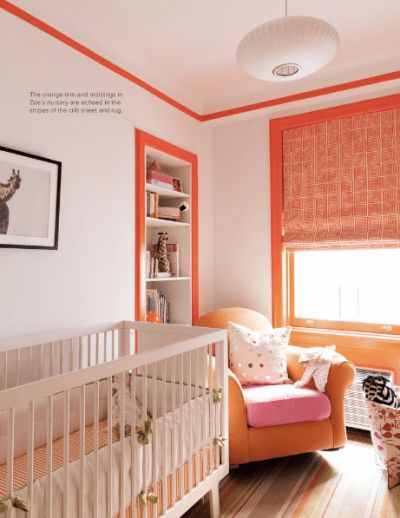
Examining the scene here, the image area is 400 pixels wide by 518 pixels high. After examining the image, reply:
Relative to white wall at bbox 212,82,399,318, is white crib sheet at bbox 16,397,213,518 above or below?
below

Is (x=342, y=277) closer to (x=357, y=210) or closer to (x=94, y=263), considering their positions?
(x=357, y=210)

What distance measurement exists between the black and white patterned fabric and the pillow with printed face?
485 millimetres

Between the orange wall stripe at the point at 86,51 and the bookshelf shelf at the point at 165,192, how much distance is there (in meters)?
0.65

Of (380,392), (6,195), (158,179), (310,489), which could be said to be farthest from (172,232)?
(310,489)

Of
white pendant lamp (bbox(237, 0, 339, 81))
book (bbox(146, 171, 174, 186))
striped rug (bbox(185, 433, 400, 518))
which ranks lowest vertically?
striped rug (bbox(185, 433, 400, 518))

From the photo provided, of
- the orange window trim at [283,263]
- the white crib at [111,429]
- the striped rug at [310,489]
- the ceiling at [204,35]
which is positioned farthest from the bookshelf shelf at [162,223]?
the striped rug at [310,489]

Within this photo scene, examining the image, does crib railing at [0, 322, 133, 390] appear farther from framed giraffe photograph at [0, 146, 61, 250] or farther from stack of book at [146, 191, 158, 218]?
stack of book at [146, 191, 158, 218]

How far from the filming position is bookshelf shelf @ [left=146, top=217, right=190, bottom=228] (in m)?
2.86

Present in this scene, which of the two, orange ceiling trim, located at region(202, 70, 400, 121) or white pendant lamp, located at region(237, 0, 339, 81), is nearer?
white pendant lamp, located at region(237, 0, 339, 81)

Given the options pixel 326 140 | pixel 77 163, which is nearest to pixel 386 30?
pixel 326 140

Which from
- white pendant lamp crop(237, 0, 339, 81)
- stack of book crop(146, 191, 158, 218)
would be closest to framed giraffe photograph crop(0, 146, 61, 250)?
stack of book crop(146, 191, 158, 218)

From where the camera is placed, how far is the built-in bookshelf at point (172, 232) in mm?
2895

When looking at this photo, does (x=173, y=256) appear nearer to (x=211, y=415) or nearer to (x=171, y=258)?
(x=171, y=258)

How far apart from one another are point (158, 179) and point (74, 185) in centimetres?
80
